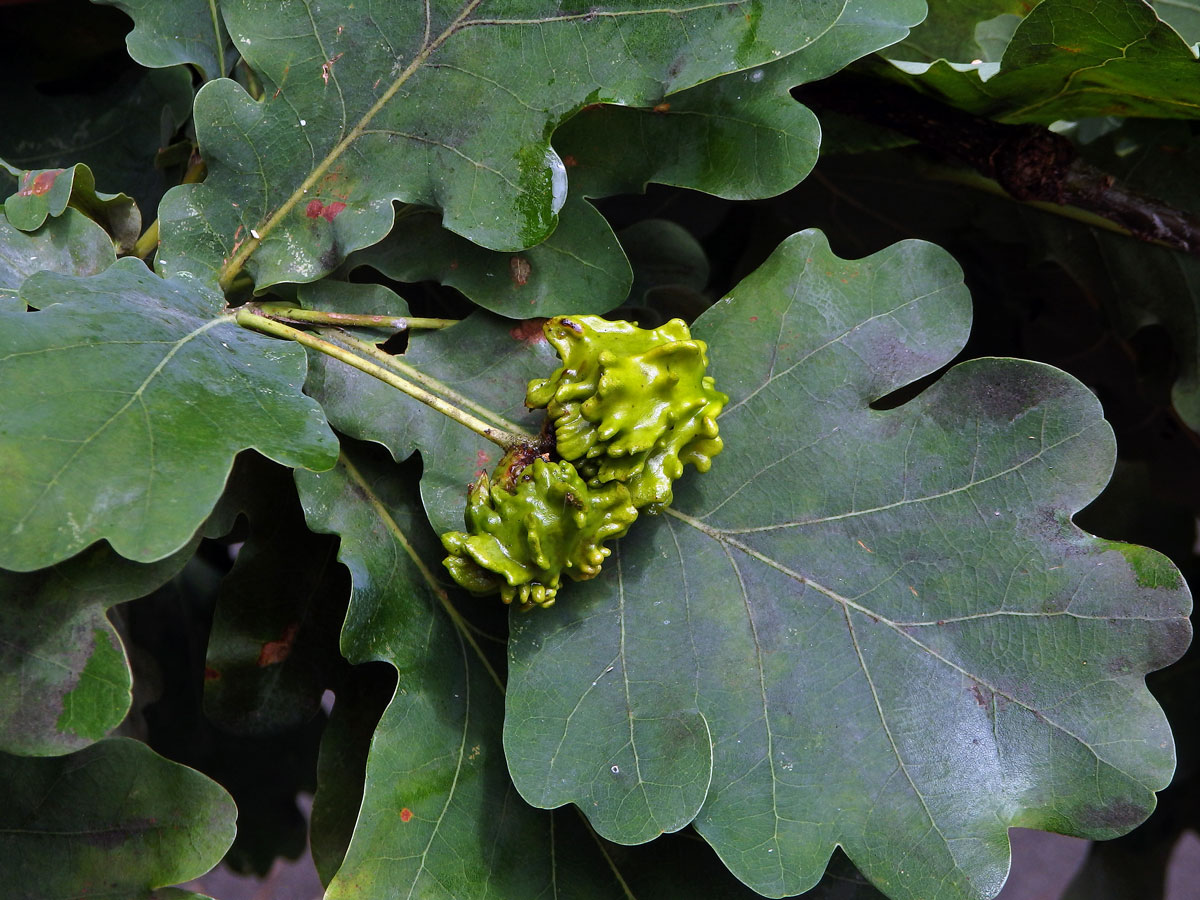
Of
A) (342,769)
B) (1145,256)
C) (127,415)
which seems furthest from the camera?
(1145,256)

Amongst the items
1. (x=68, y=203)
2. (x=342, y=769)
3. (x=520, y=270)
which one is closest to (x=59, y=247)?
(x=68, y=203)

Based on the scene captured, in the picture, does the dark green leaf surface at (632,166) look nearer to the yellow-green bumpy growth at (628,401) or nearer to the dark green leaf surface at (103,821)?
the yellow-green bumpy growth at (628,401)

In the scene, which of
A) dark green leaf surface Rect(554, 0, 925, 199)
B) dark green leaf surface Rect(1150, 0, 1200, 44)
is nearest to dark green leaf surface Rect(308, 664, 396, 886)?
dark green leaf surface Rect(554, 0, 925, 199)

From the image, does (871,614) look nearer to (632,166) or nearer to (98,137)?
(632,166)

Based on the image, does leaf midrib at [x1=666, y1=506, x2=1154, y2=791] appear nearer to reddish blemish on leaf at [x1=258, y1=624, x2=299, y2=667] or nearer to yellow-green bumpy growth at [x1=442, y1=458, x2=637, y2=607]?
yellow-green bumpy growth at [x1=442, y1=458, x2=637, y2=607]

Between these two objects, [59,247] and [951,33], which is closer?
[59,247]

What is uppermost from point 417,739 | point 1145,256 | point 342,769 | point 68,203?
point 68,203

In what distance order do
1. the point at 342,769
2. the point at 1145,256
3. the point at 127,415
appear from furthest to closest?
1. the point at 1145,256
2. the point at 342,769
3. the point at 127,415
